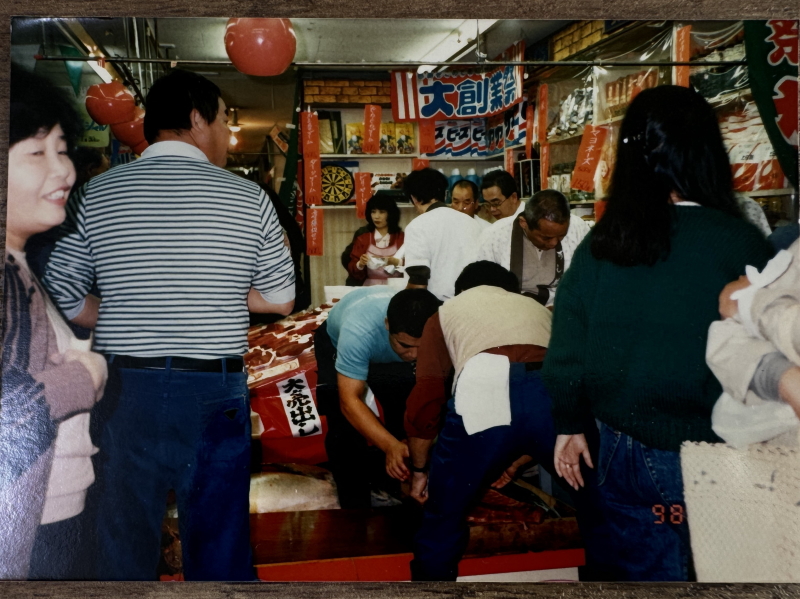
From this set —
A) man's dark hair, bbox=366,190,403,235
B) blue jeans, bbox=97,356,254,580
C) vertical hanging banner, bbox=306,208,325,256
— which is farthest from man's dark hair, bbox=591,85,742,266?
blue jeans, bbox=97,356,254,580

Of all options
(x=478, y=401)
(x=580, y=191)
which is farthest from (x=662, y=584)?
(x=580, y=191)

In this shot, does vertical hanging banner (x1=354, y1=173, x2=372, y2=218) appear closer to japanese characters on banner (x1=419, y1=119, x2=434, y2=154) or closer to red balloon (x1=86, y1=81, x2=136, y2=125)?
japanese characters on banner (x1=419, y1=119, x2=434, y2=154)

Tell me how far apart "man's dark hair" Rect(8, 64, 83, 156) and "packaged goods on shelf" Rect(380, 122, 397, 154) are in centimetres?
102

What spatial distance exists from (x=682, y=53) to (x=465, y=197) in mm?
870

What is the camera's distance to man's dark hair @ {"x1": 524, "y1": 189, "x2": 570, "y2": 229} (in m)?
1.98

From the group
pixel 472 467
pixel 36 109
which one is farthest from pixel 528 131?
pixel 36 109

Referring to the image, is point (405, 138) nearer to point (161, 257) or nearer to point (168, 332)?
point (161, 257)

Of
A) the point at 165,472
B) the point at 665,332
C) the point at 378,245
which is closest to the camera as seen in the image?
the point at 665,332

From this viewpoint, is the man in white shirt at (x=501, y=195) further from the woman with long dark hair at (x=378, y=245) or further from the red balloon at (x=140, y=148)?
the red balloon at (x=140, y=148)

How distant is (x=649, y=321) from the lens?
6.07ft

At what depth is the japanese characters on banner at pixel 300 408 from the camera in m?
2.03

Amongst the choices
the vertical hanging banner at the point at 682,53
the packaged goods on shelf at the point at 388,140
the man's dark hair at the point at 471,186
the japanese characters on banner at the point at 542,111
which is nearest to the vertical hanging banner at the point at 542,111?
the japanese characters on banner at the point at 542,111

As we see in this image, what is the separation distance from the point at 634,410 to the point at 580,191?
2.39 ft

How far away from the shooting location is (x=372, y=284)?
2059 millimetres
